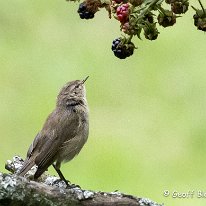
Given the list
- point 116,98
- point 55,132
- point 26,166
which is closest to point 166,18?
point 26,166

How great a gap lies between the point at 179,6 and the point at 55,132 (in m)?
2.83

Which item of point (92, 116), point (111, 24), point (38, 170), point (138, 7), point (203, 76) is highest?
point (111, 24)

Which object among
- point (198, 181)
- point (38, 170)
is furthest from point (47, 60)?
point (38, 170)

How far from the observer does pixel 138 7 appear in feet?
12.0

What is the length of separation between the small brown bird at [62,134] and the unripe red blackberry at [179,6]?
2315 mm

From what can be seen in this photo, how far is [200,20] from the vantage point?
3.67 m

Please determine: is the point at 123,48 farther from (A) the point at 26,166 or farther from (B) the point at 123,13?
(A) the point at 26,166

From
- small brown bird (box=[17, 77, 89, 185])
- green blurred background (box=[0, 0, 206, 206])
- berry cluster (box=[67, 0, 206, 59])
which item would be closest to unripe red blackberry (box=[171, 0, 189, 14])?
berry cluster (box=[67, 0, 206, 59])

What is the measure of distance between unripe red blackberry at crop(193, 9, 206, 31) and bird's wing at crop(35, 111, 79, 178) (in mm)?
2368

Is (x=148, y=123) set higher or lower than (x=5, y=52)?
lower

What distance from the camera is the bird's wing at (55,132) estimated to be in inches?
240

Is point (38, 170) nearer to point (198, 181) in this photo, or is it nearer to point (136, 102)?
point (198, 181)

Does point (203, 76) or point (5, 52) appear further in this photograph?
point (5, 52)

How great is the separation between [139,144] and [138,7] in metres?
6.69
